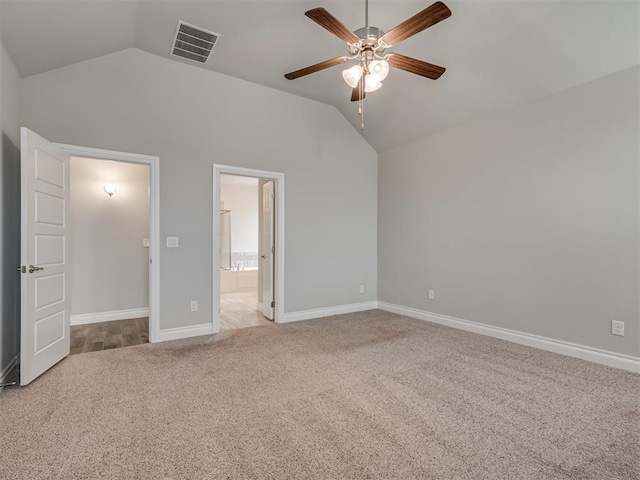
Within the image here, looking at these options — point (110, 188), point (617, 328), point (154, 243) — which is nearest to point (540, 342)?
point (617, 328)

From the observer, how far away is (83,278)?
4.58 meters

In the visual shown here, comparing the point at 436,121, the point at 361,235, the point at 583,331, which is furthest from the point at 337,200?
the point at 583,331

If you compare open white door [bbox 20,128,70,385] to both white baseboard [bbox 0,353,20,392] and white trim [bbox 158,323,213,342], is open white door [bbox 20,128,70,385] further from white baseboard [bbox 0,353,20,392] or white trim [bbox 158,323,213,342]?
white trim [bbox 158,323,213,342]

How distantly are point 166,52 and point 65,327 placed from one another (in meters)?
3.12

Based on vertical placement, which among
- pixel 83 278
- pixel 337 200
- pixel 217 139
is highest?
pixel 217 139

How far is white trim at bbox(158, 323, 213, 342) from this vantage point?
12.3 ft

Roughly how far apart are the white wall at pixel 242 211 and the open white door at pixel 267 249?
3882mm

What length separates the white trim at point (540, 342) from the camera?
9.62 ft

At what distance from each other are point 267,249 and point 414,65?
3232 millimetres

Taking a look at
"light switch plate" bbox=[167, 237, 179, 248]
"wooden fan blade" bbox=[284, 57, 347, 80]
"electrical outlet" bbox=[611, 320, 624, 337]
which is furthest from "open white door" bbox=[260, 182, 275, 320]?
"electrical outlet" bbox=[611, 320, 624, 337]

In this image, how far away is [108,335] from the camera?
4.01m

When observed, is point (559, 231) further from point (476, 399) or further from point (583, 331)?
point (476, 399)

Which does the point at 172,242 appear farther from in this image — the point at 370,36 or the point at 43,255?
the point at 370,36

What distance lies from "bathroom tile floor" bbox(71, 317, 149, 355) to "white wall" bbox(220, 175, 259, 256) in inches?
175
